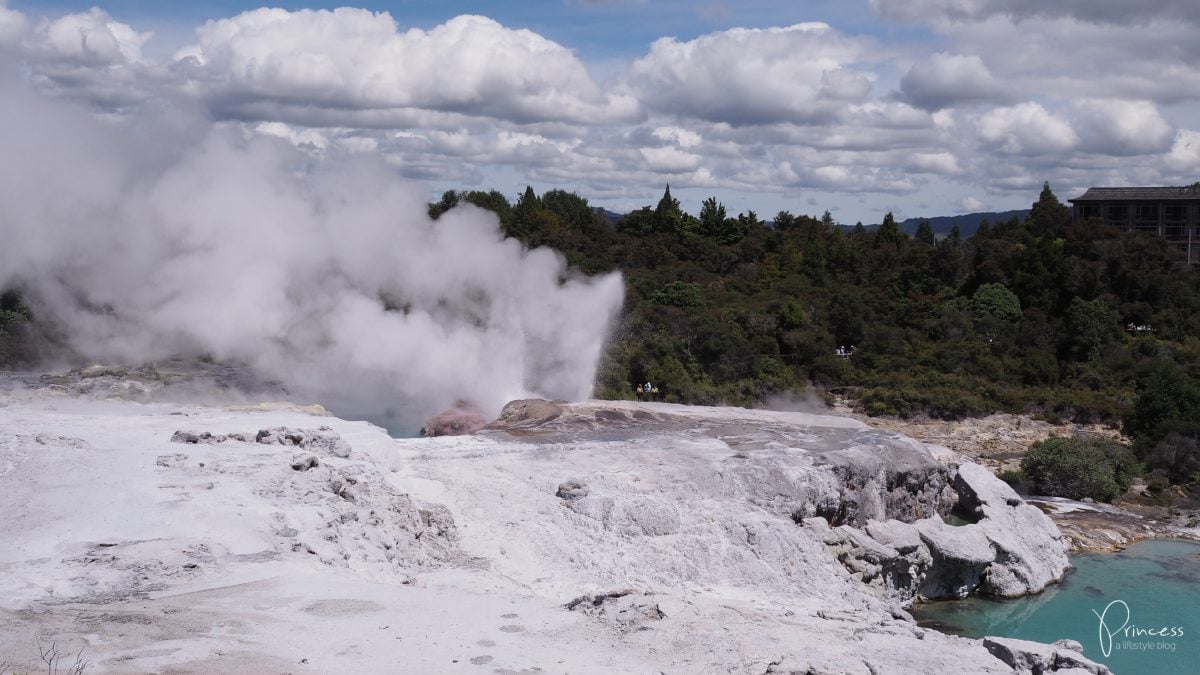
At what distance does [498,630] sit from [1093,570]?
10.7 metres

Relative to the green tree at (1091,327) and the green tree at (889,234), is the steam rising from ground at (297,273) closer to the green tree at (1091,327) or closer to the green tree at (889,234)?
the green tree at (1091,327)

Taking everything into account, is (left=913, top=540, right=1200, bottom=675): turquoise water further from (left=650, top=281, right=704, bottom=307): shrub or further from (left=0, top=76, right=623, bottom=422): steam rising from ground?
(left=650, top=281, right=704, bottom=307): shrub

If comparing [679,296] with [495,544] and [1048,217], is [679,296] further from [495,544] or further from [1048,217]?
[495,544]

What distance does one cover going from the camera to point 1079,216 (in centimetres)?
4997

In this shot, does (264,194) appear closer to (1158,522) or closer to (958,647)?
(958,647)

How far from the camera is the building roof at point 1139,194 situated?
158ft

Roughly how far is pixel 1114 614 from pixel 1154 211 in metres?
40.3

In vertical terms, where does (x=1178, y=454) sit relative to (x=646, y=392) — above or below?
below

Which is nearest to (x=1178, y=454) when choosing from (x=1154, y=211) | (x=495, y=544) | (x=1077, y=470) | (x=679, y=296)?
(x=1077, y=470)

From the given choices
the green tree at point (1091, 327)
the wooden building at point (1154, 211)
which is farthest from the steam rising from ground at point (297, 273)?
the wooden building at point (1154, 211)

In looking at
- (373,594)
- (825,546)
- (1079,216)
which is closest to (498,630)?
(373,594)

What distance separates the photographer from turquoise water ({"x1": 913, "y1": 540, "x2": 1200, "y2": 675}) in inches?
503

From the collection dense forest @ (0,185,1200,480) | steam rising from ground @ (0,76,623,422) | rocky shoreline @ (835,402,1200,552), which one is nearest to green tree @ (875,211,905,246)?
dense forest @ (0,185,1200,480)

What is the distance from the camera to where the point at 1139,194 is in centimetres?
4962
